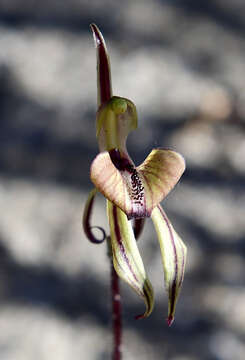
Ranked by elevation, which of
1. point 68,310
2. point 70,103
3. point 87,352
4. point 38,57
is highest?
point 38,57

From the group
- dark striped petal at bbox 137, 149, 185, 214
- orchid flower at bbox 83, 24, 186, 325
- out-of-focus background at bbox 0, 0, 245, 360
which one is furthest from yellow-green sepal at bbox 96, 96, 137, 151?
out-of-focus background at bbox 0, 0, 245, 360

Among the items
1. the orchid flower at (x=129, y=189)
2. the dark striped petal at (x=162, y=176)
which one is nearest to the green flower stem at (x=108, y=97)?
the orchid flower at (x=129, y=189)

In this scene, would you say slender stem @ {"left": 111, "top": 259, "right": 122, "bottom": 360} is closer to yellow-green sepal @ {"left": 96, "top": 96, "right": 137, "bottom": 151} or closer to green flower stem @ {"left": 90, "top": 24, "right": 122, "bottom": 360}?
green flower stem @ {"left": 90, "top": 24, "right": 122, "bottom": 360}

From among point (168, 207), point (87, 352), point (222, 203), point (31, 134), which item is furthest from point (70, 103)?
point (87, 352)

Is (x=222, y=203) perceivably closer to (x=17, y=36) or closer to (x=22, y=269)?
(x=22, y=269)

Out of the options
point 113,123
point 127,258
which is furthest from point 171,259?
point 113,123

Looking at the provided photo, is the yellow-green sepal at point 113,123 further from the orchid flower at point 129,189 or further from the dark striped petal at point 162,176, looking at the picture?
the dark striped petal at point 162,176

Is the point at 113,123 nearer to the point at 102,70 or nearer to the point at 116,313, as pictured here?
the point at 102,70
